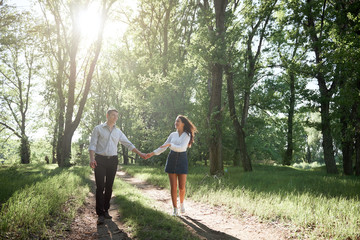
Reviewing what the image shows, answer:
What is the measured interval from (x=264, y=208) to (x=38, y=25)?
20255mm

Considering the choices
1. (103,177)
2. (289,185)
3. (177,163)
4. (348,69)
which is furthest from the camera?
(348,69)

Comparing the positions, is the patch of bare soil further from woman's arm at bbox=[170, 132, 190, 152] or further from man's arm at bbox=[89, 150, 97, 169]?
woman's arm at bbox=[170, 132, 190, 152]

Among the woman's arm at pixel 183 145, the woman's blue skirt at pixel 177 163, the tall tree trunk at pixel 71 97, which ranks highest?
the tall tree trunk at pixel 71 97

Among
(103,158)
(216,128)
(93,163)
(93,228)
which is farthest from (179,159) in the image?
(216,128)

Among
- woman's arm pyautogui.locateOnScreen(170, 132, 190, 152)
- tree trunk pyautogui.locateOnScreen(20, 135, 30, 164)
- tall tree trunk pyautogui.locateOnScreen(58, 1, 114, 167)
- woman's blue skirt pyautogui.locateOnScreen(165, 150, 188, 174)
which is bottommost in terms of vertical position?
tree trunk pyautogui.locateOnScreen(20, 135, 30, 164)

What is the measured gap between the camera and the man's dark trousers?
5094 mm

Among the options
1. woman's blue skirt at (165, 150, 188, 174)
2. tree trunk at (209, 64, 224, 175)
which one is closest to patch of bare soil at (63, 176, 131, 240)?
woman's blue skirt at (165, 150, 188, 174)

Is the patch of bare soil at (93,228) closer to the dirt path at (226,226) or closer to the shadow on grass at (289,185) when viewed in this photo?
the dirt path at (226,226)

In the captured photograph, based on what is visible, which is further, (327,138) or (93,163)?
(327,138)

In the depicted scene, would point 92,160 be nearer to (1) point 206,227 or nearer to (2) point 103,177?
(2) point 103,177

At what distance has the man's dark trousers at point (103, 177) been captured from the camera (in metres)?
5.09

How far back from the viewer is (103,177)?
203 inches

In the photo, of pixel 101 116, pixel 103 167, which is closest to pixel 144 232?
pixel 103 167

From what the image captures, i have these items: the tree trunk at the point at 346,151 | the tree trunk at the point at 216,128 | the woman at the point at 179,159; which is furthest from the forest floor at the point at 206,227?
the tree trunk at the point at 346,151
